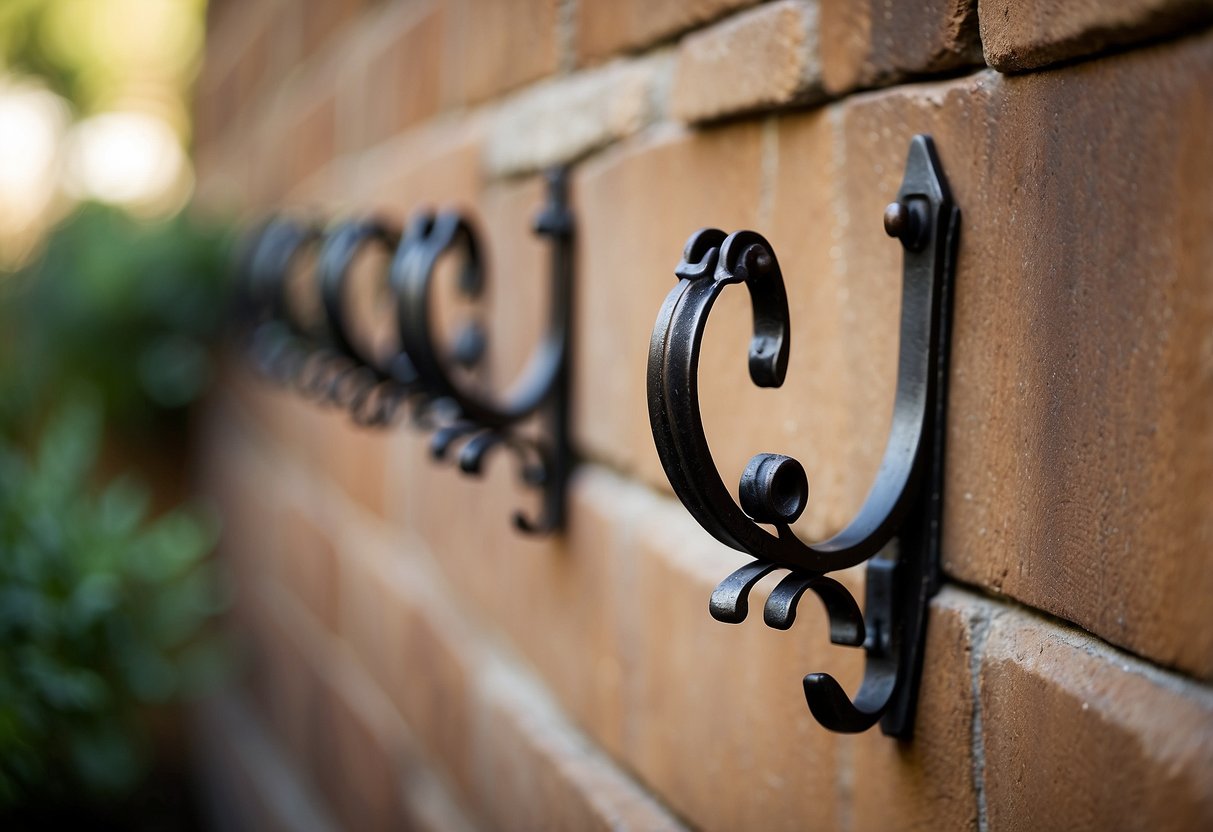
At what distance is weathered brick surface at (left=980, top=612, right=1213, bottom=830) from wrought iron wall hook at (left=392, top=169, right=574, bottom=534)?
1.36ft

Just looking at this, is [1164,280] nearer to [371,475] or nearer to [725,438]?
[725,438]

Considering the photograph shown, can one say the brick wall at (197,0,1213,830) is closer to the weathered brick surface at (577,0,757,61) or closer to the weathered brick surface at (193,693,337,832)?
the weathered brick surface at (577,0,757,61)

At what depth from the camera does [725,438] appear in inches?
27.5

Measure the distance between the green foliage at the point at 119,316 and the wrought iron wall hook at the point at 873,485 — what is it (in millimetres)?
1930

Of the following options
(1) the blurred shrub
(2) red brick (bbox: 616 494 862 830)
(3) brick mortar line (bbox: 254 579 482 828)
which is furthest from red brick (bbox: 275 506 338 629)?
(2) red brick (bbox: 616 494 862 830)

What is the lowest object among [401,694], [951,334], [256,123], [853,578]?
[401,694]

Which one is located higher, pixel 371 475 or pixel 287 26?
pixel 287 26

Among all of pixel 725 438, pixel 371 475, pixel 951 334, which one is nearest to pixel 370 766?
pixel 371 475

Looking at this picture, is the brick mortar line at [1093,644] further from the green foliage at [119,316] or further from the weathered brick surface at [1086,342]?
the green foliage at [119,316]

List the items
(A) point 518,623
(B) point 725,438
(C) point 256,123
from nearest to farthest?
(B) point 725,438 < (A) point 518,623 < (C) point 256,123

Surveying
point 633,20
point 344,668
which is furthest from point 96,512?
point 633,20

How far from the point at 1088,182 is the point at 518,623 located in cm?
72

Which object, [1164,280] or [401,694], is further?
[401,694]

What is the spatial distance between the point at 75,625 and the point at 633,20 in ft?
3.80
